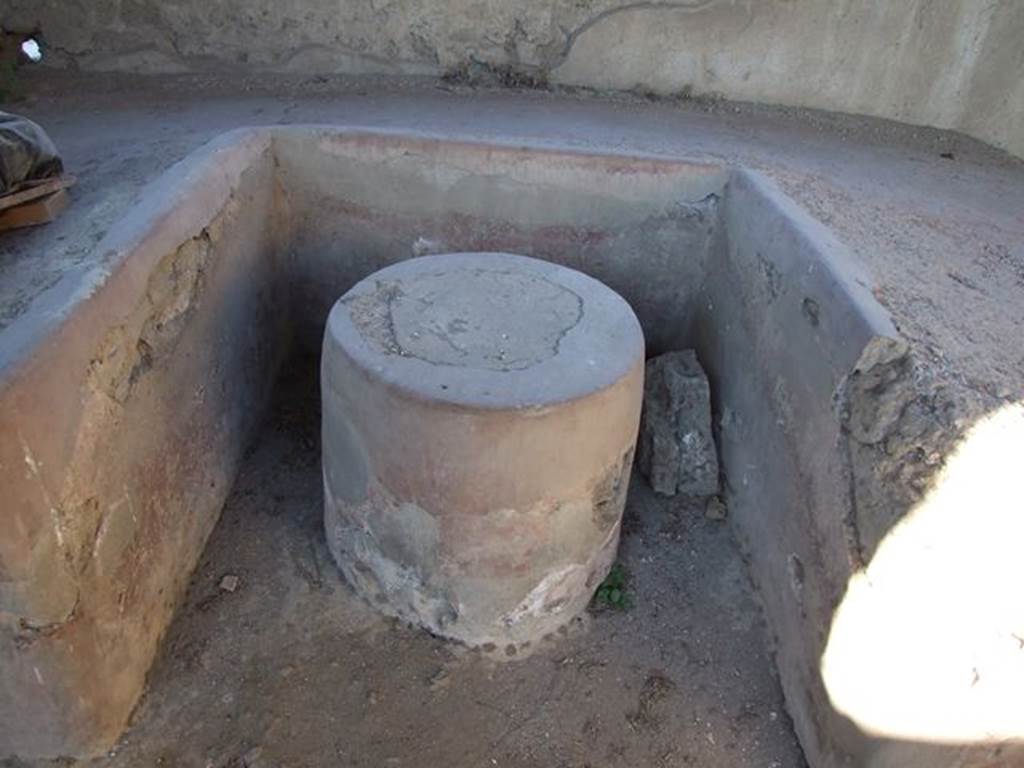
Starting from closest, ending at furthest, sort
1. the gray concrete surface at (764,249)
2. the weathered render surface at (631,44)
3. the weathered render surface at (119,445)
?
the weathered render surface at (119,445)
the gray concrete surface at (764,249)
the weathered render surface at (631,44)

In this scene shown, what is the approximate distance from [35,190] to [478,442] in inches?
68.9

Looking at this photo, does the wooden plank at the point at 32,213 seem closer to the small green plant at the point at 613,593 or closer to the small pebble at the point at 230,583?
the small pebble at the point at 230,583

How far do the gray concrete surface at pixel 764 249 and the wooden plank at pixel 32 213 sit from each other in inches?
2.4

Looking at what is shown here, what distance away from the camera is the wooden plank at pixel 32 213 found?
2.77 meters

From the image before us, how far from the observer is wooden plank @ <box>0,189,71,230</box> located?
9.07ft

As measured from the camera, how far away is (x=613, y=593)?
3205 mm

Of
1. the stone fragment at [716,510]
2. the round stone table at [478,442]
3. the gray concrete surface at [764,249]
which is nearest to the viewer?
the gray concrete surface at [764,249]

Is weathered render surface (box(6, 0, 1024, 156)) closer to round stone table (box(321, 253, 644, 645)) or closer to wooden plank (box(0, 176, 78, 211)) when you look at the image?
wooden plank (box(0, 176, 78, 211))

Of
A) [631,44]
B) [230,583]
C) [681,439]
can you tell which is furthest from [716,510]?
[631,44]

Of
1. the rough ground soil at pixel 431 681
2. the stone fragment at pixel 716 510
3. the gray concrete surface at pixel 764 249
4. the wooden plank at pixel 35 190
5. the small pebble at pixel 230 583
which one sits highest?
the wooden plank at pixel 35 190

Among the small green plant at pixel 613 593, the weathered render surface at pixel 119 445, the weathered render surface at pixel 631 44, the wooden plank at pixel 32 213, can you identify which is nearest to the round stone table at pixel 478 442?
the small green plant at pixel 613 593

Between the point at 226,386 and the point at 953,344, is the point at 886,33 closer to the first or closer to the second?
the point at 953,344

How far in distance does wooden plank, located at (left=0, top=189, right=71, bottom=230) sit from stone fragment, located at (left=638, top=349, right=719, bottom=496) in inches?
98.4

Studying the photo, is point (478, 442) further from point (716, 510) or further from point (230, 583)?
point (716, 510)
